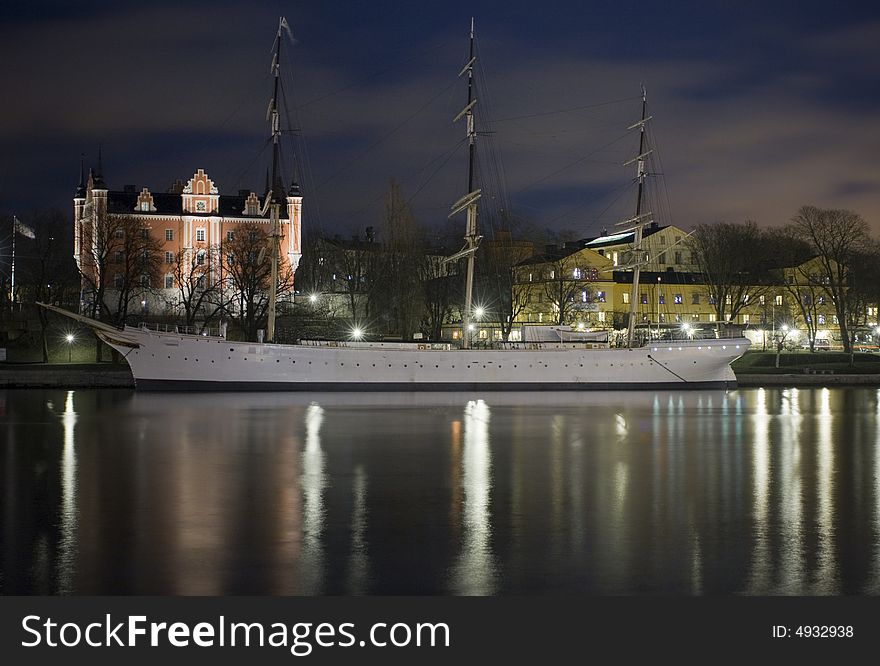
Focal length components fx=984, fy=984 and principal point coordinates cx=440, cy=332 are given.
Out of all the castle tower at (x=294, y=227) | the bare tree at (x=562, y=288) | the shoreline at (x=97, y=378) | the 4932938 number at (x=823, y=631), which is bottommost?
the 4932938 number at (x=823, y=631)

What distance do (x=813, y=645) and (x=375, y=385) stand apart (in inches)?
1806

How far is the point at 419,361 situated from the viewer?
55688mm

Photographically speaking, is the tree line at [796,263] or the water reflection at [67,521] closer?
the water reflection at [67,521]

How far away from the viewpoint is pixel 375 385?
2159 inches

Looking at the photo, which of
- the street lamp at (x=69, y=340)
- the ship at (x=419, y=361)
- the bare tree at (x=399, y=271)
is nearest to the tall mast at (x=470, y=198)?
the ship at (x=419, y=361)

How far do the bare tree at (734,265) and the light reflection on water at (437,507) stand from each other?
191 ft

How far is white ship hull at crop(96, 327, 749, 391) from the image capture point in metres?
52.7

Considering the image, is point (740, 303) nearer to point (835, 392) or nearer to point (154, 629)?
point (835, 392)

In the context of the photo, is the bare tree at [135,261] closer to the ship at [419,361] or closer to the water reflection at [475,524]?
the ship at [419,361]

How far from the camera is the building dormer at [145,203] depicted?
314 ft

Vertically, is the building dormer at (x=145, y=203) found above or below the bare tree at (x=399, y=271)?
above

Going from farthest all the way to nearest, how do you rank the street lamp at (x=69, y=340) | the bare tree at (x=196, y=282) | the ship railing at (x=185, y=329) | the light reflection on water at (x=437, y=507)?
the bare tree at (x=196, y=282) → the street lamp at (x=69, y=340) → the ship railing at (x=185, y=329) → the light reflection on water at (x=437, y=507)

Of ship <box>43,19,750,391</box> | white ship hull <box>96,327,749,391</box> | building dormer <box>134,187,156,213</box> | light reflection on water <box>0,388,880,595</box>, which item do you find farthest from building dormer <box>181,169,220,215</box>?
light reflection on water <box>0,388,880,595</box>

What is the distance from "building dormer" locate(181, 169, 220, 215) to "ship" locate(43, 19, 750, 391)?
3803cm
